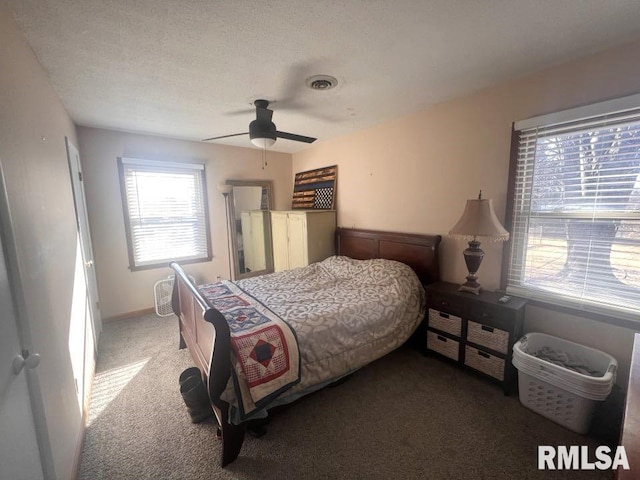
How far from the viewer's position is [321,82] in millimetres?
2078

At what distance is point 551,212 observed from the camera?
6.60ft

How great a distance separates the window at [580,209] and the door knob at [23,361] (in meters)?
2.98

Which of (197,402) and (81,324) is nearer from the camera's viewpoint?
(197,402)

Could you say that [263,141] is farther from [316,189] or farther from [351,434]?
[351,434]

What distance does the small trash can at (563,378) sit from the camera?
159 centimetres

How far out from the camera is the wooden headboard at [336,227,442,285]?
268cm

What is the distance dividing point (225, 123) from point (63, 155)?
150cm

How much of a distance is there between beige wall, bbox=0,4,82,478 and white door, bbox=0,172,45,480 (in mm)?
53

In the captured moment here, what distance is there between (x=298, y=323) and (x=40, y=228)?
1.55 metres

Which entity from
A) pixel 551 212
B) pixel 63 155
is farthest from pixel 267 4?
pixel 551 212

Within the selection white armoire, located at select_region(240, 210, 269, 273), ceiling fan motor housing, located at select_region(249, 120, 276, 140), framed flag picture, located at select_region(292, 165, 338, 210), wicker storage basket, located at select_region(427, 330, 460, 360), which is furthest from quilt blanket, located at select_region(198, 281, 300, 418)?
white armoire, located at select_region(240, 210, 269, 273)

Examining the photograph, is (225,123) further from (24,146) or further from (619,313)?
(619,313)

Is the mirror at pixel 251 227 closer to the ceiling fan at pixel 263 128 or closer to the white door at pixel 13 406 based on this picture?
the ceiling fan at pixel 263 128

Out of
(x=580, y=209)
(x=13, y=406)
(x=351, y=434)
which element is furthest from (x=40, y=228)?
(x=580, y=209)
